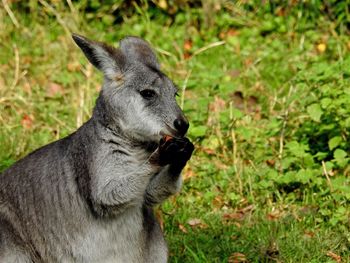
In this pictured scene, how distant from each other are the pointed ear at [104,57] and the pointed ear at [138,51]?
0.26ft

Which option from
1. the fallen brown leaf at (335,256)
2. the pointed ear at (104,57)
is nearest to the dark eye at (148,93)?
the pointed ear at (104,57)

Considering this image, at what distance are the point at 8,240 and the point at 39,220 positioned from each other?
0.21 m

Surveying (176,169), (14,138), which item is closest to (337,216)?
(176,169)

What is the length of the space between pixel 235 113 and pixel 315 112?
81 centimetres

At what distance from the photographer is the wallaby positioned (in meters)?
5.21

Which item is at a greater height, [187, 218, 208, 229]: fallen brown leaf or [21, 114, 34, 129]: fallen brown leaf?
[21, 114, 34, 129]: fallen brown leaf

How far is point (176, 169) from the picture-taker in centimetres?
533

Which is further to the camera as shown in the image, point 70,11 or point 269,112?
point 70,11

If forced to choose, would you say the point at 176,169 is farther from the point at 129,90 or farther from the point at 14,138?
the point at 14,138

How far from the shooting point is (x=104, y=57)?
5375mm

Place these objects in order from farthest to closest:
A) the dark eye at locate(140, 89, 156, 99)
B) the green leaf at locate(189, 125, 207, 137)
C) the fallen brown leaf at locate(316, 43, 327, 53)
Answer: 1. the fallen brown leaf at locate(316, 43, 327, 53)
2. the green leaf at locate(189, 125, 207, 137)
3. the dark eye at locate(140, 89, 156, 99)

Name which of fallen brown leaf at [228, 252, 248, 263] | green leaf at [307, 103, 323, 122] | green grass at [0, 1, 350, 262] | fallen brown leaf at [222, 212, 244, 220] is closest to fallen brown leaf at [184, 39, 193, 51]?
green grass at [0, 1, 350, 262]

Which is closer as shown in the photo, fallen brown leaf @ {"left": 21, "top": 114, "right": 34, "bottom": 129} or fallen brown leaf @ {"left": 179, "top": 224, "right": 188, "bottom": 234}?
fallen brown leaf @ {"left": 179, "top": 224, "right": 188, "bottom": 234}

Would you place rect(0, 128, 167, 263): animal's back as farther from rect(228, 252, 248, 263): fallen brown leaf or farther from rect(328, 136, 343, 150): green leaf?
rect(328, 136, 343, 150): green leaf
